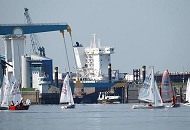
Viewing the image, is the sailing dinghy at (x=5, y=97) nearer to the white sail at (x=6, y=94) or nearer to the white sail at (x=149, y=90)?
the white sail at (x=6, y=94)

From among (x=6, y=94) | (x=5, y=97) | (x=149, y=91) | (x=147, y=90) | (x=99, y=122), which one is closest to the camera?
(x=99, y=122)

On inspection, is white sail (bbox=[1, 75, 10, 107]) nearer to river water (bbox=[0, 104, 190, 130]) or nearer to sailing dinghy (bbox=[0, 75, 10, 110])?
sailing dinghy (bbox=[0, 75, 10, 110])

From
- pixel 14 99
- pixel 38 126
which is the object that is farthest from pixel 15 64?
pixel 38 126

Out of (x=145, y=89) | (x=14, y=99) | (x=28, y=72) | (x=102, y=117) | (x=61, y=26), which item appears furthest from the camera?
(x=28, y=72)

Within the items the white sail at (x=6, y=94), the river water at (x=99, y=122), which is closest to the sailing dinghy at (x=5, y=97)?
the white sail at (x=6, y=94)

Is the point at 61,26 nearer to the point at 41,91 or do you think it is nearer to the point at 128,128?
the point at 41,91

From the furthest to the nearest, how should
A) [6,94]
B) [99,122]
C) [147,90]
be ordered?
[6,94] → [147,90] → [99,122]

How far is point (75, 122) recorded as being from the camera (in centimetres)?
9794

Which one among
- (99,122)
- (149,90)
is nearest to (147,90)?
(149,90)

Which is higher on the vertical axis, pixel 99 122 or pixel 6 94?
pixel 6 94

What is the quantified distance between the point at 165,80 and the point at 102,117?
2956 cm

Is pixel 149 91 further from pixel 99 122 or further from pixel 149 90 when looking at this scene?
pixel 99 122

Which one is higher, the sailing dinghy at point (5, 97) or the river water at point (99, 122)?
the sailing dinghy at point (5, 97)

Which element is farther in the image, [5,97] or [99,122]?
[5,97]
